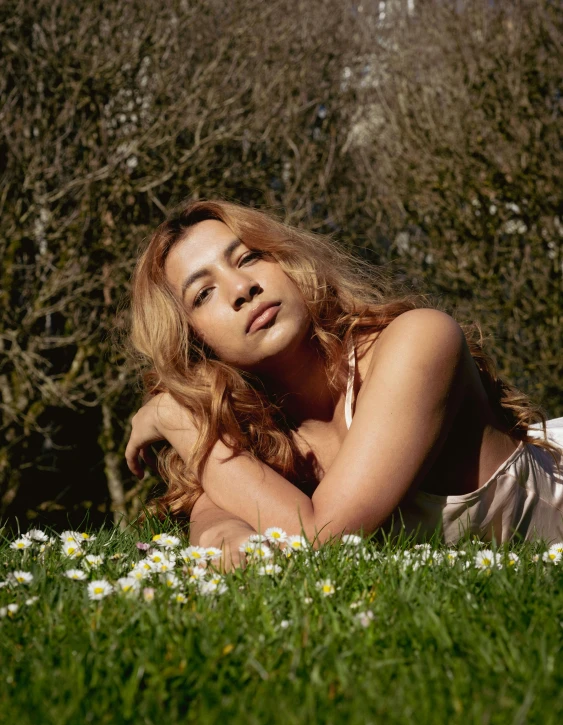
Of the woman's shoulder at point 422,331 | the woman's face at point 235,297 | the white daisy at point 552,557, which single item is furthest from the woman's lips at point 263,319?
the white daisy at point 552,557

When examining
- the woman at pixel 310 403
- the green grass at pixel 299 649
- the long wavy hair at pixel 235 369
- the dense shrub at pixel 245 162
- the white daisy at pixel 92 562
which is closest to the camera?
the green grass at pixel 299 649

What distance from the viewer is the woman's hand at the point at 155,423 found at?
2947mm

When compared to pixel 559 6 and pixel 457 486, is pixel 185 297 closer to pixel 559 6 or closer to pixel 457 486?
pixel 457 486

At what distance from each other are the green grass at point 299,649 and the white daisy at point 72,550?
0.27 metres

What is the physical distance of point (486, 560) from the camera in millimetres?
1979

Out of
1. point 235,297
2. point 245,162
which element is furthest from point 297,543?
point 245,162

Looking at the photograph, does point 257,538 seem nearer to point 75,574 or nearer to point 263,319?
point 75,574

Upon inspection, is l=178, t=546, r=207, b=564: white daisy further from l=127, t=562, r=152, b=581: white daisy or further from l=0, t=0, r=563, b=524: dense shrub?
l=0, t=0, r=563, b=524: dense shrub

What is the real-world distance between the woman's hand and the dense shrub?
240 centimetres

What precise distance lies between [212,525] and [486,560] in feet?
3.02

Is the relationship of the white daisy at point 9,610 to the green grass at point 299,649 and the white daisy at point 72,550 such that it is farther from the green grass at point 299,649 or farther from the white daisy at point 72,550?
the white daisy at point 72,550

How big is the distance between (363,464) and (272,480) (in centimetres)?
36

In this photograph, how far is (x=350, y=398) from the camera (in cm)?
287

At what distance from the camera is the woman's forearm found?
2.33m
